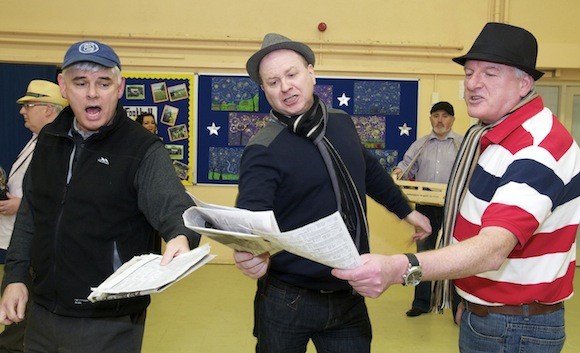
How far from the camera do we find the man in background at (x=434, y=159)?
Result: 16.5 ft

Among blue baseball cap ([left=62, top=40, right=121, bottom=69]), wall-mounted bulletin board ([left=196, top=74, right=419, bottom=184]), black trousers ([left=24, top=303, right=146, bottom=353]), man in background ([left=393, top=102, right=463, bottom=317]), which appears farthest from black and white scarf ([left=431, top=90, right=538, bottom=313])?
wall-mounted bulletin board ([left=196, top=74, right=419, bottom=184])

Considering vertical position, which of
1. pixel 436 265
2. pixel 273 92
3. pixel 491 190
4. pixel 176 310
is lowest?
pixel 176 310

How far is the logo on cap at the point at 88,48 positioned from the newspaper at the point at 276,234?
73cm

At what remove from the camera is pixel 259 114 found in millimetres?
6844

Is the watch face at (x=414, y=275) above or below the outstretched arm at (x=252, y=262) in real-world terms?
above

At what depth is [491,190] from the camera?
72.7 inches

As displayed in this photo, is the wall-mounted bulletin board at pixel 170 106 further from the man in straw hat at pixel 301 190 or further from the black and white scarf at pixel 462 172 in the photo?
the black and white scarf at pixel 462 172

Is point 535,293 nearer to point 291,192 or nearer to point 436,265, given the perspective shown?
point 436,265

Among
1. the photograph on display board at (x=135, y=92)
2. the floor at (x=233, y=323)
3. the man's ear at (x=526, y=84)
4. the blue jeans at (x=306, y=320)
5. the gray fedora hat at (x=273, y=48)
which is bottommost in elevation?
the floor at (x=233, y=323)

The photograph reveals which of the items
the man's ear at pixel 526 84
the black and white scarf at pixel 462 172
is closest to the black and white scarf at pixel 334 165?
the black and white scarf at pixel 462 172

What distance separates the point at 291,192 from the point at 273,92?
0.38 m

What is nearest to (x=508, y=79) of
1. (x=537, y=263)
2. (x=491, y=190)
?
(x=491, y=190)

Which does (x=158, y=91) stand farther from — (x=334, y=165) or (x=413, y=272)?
(x=413, y=272)

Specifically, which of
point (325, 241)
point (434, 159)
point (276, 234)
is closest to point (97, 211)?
point (276, 234)
